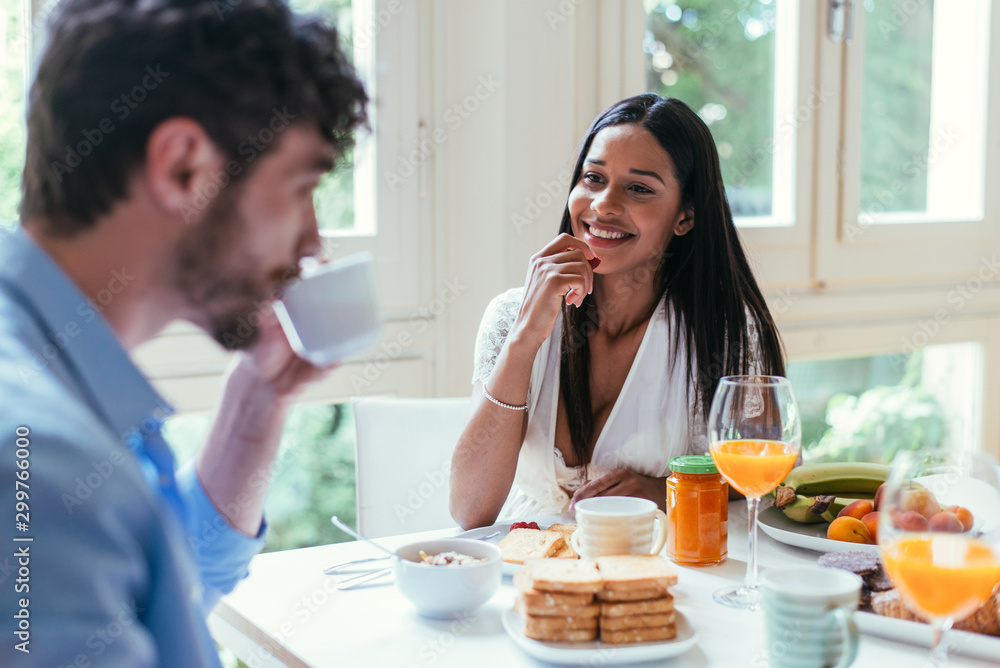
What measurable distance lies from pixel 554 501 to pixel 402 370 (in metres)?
0.81

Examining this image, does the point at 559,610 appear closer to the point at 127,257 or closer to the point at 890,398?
the point at 127,257

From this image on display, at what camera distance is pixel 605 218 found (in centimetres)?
180

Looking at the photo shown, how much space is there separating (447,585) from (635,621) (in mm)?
209

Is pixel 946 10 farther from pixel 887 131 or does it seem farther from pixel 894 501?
pixel 894 501

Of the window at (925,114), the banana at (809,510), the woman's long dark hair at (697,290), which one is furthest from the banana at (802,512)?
the window at (925,114)

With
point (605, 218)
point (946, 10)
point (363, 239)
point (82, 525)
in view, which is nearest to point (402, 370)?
point (363, 239)

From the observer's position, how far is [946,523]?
0.79 meters

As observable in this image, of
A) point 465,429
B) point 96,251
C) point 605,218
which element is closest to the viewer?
point 96,251

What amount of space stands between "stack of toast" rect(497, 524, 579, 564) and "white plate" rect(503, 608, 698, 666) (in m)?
0.22

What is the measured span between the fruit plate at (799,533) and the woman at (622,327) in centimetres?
29
